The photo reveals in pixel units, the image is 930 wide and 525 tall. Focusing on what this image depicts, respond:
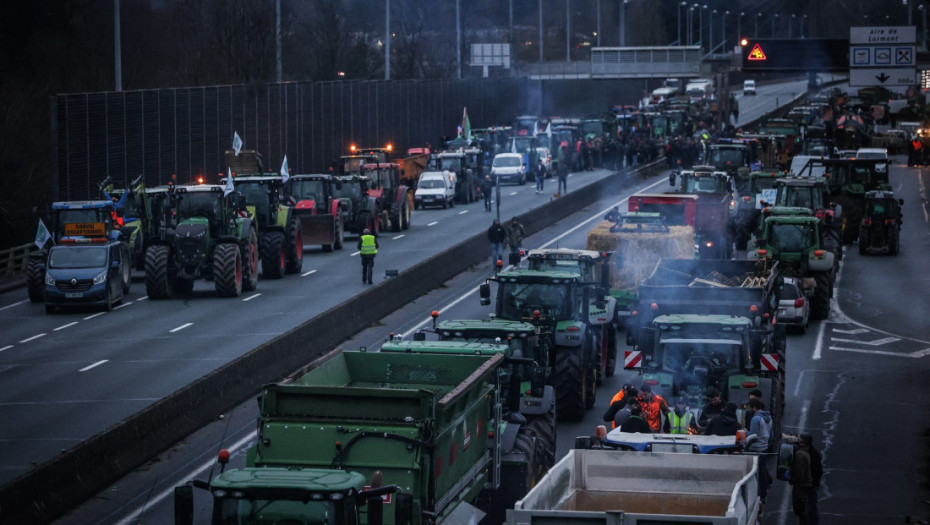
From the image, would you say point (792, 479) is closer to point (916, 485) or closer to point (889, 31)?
point (916, 485)

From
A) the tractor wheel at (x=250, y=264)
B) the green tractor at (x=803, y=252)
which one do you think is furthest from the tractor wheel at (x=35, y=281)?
the green tractor at (x=803, y=252)

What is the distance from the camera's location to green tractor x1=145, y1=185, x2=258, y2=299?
37.3m

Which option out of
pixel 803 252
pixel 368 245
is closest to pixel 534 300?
pixel 803 252

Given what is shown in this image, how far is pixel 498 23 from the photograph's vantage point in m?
164

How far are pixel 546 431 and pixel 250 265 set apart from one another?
21.9 m

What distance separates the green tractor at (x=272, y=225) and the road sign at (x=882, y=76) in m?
21.0

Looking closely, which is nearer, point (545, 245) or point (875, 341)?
point (875, 341)

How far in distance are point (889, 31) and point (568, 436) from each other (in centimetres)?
3429

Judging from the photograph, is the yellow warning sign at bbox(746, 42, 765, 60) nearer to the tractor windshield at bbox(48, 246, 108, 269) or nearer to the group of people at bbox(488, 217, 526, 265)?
the group of people at bbox(488, 217, 526, 265)

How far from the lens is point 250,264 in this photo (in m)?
39.1

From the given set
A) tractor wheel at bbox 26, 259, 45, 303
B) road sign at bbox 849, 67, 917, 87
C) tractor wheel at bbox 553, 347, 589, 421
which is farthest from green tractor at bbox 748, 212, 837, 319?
tractor wheel at bbox 26, 259, 45, 303

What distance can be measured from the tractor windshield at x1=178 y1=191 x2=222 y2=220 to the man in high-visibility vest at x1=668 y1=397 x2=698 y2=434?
22165mm

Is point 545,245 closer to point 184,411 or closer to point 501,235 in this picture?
point 501,235

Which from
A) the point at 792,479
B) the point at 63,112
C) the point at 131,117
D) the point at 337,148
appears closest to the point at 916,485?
the point at 792,479
